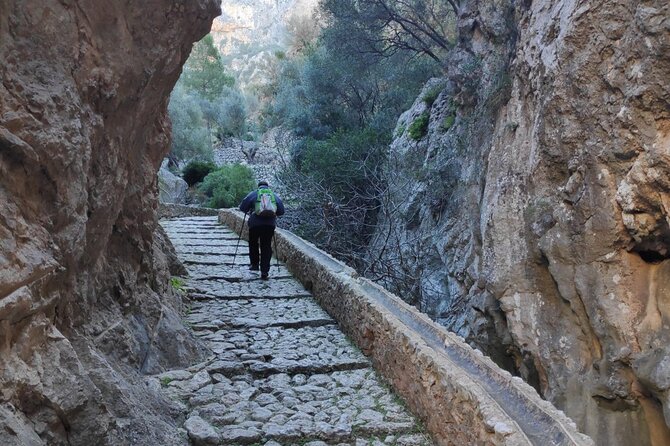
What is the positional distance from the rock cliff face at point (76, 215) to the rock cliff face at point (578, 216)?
17.5 ft

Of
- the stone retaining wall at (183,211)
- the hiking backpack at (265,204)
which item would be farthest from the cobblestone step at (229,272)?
the stone retaining wall at (183,211)

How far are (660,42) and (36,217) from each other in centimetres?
701

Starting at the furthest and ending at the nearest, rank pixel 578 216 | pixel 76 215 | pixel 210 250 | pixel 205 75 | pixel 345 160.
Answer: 1. pixel 205 75
2. pixel 345 160
3. pixel 210 250
4. pixel 578 216
5. pixel 76 215

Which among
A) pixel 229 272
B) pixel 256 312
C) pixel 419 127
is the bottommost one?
pixel 256 312

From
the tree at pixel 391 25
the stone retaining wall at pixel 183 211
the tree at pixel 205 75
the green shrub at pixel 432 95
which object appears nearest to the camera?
the green shrub at pixel 432 95

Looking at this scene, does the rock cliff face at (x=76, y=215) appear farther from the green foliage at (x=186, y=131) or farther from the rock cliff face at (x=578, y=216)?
the green foliage at (x=186, y=131)

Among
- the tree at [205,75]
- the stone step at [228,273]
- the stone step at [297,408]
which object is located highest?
the tree at [205,75]


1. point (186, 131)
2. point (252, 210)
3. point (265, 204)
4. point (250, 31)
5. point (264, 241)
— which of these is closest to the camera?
point (265, 204)

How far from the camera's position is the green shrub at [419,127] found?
52.9 feet

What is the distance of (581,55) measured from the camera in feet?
26.7

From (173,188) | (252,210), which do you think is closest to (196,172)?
(173,188)

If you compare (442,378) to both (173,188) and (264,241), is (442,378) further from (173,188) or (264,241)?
(173,188)

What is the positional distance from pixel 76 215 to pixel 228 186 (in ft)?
80.2

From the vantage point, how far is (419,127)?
16.3 metres
